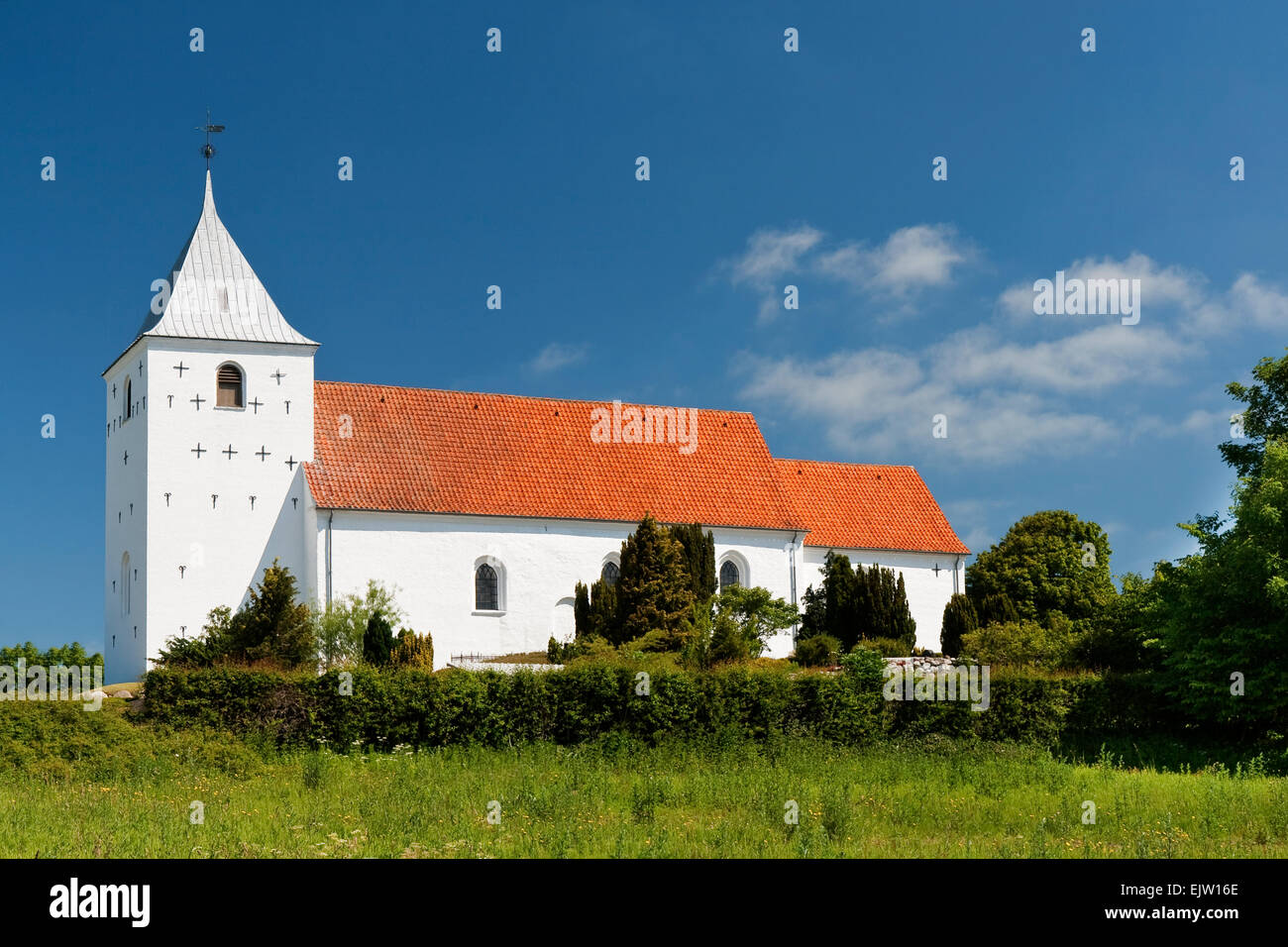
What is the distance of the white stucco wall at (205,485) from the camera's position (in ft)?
106

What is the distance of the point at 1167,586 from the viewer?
25.6m

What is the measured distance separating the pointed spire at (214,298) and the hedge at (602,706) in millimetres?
14323

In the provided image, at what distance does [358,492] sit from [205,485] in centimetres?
358

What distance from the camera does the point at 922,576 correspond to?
133ft

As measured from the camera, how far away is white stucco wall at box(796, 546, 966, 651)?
129 feet

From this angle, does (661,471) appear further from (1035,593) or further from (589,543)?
(1035,593)

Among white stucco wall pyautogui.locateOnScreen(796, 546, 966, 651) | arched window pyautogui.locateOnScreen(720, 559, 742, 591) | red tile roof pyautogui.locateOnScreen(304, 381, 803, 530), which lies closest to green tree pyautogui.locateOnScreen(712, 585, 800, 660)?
arched window pyautogui.locateOnScreen(720, 559, 742, 591)

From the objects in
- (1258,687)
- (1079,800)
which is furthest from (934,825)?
(1258,687)

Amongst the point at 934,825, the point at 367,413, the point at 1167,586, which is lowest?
the point at 934,825

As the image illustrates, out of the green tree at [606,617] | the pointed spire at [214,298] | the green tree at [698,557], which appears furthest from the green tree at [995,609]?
the pointed spire at [214,298]

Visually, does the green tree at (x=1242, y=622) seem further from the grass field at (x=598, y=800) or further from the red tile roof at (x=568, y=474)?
the red tile roof at (x=568, y=474)

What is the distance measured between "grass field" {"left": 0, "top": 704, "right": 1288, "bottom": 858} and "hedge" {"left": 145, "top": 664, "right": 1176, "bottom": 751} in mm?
634
